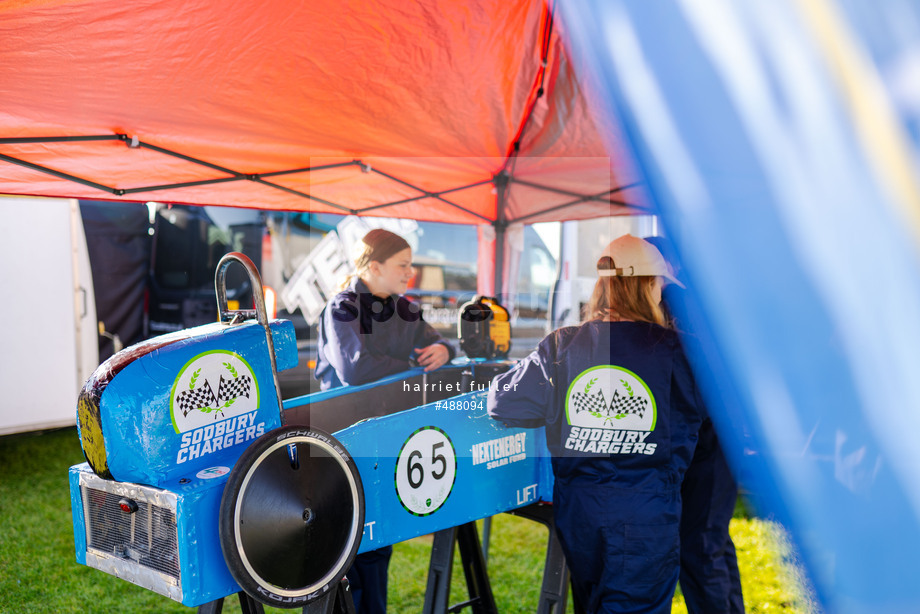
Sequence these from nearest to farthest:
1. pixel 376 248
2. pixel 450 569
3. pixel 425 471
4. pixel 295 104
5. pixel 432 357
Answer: pixel 425 471
pixel 450 569
pixel 295 104
pixel 432 357
pixel 376 248

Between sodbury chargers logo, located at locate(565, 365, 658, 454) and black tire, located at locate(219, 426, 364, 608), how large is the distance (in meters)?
0.69

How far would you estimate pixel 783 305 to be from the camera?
45.4 inches

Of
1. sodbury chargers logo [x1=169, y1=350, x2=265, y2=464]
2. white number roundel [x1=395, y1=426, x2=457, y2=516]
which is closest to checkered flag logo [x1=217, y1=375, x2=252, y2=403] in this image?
sodbury chargers logo [x1=169, y1=350, x2=265, y2=464]

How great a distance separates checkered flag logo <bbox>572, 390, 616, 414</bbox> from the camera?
188 cm

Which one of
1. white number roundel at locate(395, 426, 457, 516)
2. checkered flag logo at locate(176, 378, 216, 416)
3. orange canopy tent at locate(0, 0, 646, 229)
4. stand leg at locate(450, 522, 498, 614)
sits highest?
orange canopy tent at locate(0, 0, 646, 229)

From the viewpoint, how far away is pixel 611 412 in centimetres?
186

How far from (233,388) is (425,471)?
611 mm

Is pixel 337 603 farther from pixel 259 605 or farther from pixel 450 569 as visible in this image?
pixel 450 569

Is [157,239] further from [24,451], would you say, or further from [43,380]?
[24,451]

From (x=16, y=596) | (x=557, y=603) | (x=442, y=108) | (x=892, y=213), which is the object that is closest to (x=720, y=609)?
(x=557, y=603)

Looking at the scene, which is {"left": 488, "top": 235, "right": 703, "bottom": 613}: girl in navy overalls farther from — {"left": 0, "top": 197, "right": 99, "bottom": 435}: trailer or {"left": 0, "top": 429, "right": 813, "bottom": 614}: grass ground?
{"left": 0, "top": 197, "right": 99, "bottom": 435}: trailer

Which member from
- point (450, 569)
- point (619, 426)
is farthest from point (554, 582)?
point (619, 426)

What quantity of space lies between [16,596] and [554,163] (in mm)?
3292

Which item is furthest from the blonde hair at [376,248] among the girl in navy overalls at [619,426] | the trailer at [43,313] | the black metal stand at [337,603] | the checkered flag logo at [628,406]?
the trailer at [43,313]
